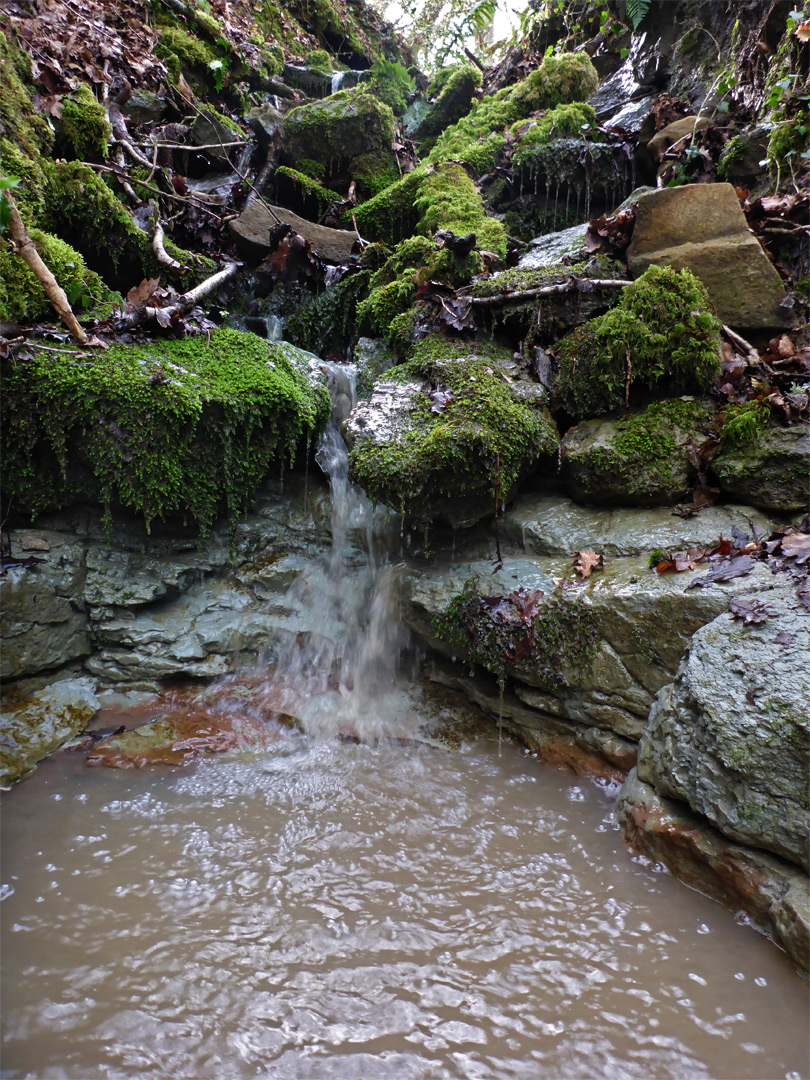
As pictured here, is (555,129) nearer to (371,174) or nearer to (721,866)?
(371,174)

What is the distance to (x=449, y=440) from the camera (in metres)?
3.72

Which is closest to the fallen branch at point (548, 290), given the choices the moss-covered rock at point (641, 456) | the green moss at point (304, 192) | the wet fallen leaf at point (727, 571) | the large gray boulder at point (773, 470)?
the moss-covered rock at point (641, 456)

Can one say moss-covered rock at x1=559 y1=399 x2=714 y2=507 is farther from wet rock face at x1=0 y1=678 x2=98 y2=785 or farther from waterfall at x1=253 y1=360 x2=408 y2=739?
wet rock face at x1=0 y1=678 x2=98 y2=785

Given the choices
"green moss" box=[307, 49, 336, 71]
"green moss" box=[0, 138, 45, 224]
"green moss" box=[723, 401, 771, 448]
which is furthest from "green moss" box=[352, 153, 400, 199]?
"green moss" box=[723, 401, 771, 448]

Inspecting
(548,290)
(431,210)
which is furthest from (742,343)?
(431,210)

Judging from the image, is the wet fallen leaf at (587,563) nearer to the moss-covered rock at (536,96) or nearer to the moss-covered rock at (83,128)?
the moss-covered rock at (83,128)

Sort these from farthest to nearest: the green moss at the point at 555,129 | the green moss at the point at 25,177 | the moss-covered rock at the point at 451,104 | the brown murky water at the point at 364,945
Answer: the moss-covered rock at the point at 451,104, the green moss at the point at 555,129, the green moss at the point at 25,177, the brown murky water at the point at 364,945

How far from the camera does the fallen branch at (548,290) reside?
4.41 m

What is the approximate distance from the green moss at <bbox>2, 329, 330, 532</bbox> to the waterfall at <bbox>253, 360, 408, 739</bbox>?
2.16ft

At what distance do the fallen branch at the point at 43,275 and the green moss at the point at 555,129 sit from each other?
591cm

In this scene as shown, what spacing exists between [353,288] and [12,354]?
3.55m

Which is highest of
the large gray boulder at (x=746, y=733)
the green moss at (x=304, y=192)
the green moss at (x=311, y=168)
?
the green moss at (x=311, y=168)

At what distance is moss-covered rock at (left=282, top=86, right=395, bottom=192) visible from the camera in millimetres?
7867

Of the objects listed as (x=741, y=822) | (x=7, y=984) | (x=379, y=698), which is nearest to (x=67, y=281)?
(x=379, y=698)
